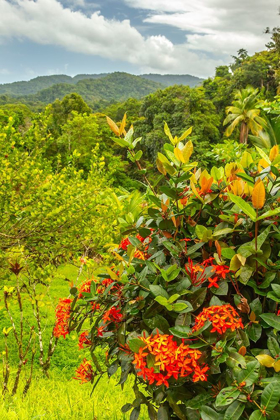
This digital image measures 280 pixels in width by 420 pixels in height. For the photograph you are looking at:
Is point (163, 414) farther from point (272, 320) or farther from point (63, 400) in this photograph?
point (63, 400)

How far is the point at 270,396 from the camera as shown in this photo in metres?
1.14

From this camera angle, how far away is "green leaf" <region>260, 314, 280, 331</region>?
1295 millimetres

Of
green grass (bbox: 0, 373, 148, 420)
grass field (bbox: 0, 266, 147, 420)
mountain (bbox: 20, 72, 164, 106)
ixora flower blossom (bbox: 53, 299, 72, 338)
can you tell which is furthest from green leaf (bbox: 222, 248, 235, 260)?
mountain (bbox: 20, 72, 164, 106)

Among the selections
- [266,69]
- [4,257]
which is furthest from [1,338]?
[266,69]

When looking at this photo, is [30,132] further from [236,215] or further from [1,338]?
[1,338]

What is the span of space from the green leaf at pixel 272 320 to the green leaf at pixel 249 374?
166 millimetres

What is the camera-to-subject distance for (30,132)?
13.3 feet

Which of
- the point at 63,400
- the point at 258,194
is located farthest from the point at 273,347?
the point at 63,400

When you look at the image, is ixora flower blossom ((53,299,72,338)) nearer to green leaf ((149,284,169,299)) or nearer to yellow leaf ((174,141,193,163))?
green leaf ((149,284,169,299))

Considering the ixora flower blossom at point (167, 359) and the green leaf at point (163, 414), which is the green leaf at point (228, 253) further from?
the green leaf at point (163, 414)

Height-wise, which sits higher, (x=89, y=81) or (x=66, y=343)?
(x=89, y=81)

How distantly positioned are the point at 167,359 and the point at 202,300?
26 cm

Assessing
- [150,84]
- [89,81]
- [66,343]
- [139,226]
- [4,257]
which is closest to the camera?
[139,226]

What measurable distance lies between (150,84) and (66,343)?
164 meters
